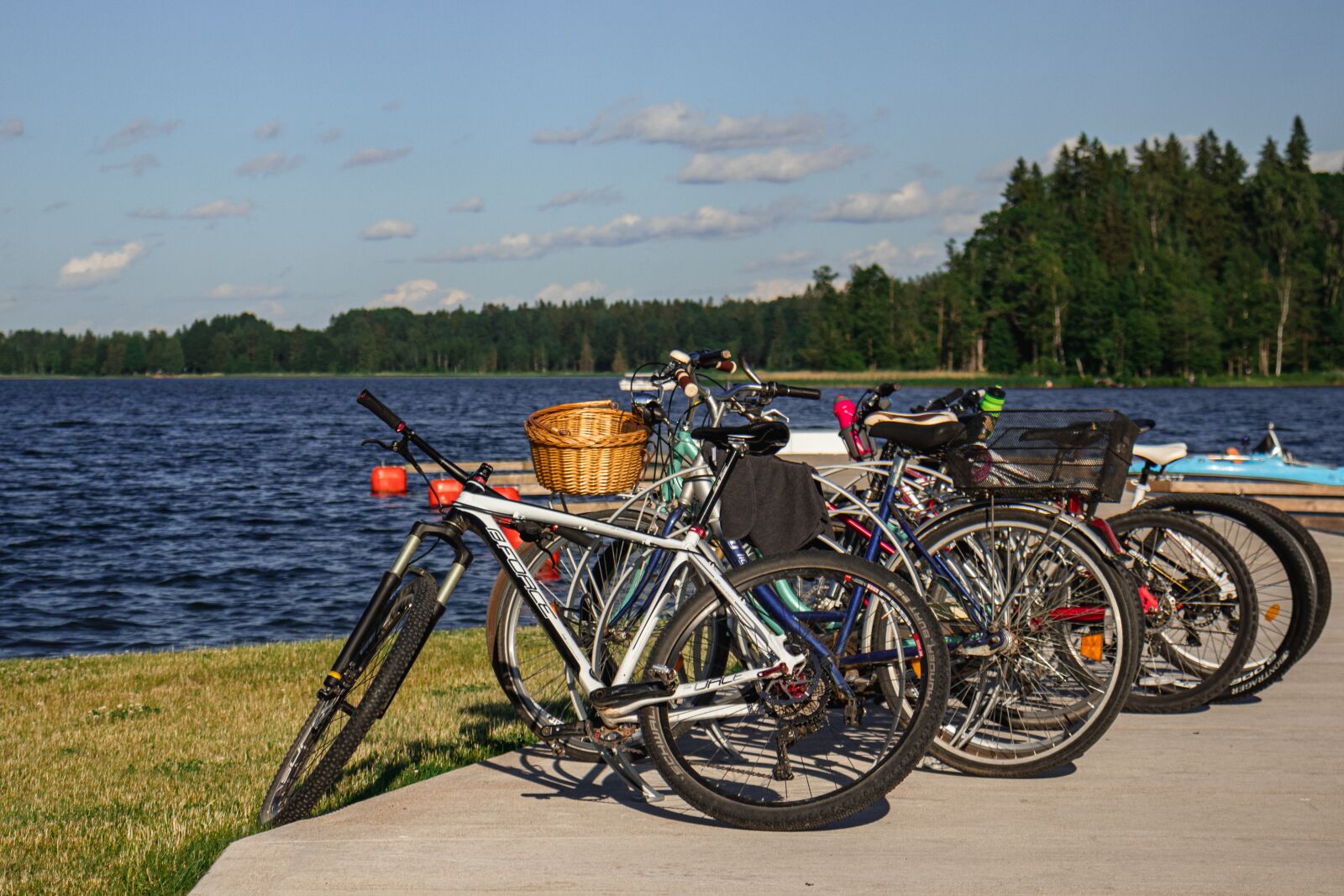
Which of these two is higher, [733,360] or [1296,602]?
[733,360]

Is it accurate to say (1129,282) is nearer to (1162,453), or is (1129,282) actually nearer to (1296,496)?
(1296,496)

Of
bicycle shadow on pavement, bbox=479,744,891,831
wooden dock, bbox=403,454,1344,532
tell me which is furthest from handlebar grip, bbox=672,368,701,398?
wooden dock, bbox=403,454,1344,532

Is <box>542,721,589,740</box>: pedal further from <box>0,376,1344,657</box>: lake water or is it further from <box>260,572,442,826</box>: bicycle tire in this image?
<box>0,376,1344,657</box>: lake water

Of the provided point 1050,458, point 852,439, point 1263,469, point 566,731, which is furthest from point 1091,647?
point 1263,469

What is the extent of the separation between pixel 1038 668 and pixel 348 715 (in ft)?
8.09

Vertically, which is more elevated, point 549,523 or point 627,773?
point 549,523

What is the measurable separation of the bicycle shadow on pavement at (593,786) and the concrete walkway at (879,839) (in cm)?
1

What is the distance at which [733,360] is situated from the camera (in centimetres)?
508

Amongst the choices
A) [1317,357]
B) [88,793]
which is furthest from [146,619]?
[1317,357]

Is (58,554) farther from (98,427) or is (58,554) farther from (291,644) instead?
(98,427)

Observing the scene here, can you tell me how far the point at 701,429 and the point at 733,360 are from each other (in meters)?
0.82

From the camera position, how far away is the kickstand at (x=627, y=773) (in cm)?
436

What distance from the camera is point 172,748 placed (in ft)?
A: 20.9

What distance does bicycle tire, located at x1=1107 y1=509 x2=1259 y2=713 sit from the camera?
5.62 m
